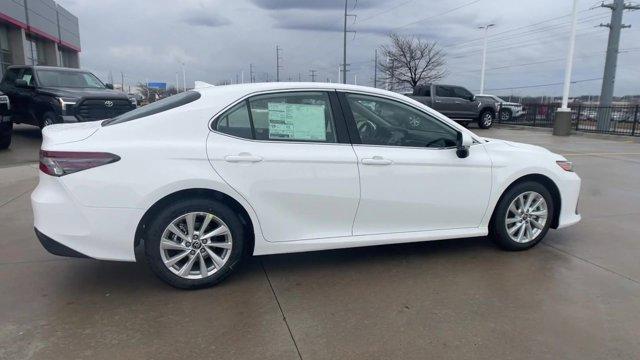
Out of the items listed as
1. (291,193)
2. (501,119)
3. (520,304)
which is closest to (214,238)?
(291,193)

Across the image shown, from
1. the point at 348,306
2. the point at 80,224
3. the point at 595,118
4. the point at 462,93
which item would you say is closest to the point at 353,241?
the point at 348,306

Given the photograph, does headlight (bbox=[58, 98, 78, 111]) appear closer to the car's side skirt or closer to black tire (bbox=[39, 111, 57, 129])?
black tire (bbox=[39, 111, 57, 129])

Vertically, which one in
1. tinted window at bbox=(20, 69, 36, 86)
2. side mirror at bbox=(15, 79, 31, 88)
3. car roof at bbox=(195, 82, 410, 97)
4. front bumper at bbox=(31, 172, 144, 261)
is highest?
tinted window at bbox=(20, 69, 36, 86)

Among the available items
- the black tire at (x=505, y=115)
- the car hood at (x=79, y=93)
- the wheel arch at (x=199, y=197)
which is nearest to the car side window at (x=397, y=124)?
the wheel arch at (x=199, y=197)

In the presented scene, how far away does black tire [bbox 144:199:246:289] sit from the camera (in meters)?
3.55

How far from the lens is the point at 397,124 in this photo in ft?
14.1

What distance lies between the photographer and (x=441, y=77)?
4753 cm

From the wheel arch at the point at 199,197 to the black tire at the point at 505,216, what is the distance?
2328 mm

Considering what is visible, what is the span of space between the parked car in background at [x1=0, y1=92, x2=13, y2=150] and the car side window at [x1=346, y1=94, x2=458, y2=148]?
922 centimetres

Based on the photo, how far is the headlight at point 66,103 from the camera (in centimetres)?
1076

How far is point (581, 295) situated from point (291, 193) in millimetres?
2377

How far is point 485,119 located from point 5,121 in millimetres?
18268

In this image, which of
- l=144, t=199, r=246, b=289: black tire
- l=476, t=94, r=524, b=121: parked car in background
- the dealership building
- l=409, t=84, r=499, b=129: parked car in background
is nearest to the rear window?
l=144, t=199, r=246, b=289: black tire

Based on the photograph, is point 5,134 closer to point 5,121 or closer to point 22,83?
point 5,121
